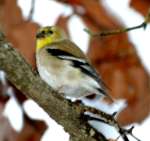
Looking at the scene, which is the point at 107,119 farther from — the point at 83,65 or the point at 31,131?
the point at 31,131

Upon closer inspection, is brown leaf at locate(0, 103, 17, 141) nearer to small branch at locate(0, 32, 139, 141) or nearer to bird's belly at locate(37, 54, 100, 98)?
bird's belly at locate(37, 54, 100, 98)

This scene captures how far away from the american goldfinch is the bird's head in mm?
282

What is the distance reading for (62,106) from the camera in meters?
2.62

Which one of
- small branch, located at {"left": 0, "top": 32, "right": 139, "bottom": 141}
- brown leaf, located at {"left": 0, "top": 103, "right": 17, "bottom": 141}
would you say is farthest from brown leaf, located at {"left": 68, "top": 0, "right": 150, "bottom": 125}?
small branch, located at {"left": 0, "top": 32, "right": 139, "bottom": 141}

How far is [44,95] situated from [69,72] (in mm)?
836

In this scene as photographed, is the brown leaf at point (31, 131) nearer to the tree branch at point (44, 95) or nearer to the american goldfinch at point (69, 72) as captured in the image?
the american goldfinch at point (69, 72)

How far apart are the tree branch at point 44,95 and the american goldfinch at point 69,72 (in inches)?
24.8

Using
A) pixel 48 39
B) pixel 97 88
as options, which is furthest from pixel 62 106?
pixel 48 39

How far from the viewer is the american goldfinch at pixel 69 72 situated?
3346 millimetres

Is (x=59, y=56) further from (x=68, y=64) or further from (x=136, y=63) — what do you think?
(x=136, y=63)

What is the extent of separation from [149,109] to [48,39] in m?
0.66

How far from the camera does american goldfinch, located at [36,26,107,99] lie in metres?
3.35

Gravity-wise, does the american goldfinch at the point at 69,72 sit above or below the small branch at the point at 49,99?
below

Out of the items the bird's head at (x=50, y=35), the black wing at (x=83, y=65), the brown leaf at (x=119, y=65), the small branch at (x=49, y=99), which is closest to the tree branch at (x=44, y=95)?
the small branch at (x=49, y=99)
